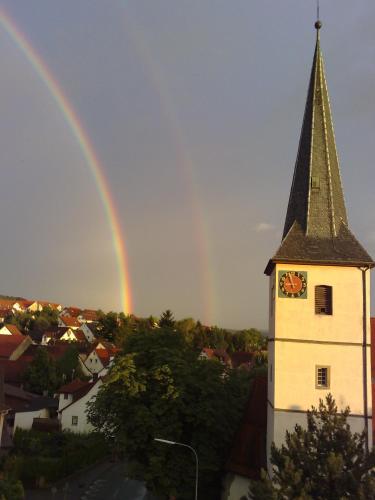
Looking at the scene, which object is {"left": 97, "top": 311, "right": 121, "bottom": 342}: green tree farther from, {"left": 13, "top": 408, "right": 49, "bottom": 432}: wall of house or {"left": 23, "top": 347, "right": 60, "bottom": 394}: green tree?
{"left": 13, "top": 408, "right": 49, "bottom": 432}: wall of house

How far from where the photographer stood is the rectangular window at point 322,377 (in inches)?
799

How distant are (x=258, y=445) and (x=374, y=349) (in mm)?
6860

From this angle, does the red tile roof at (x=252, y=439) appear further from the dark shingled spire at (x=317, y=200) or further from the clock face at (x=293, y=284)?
the dark shingled spire at (x=317, y=200)

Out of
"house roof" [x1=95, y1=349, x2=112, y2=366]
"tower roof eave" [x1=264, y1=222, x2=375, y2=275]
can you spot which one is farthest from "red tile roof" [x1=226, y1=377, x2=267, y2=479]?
"house roof" [x1=95, y1=349, x2=112, y2=366]

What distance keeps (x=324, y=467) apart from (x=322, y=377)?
661 centimetres

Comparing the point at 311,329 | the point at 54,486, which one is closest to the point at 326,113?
the point at 311,329

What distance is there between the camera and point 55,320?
533 ft

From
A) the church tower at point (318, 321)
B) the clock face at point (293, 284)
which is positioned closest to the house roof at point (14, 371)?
the church tower at point (318, 321)

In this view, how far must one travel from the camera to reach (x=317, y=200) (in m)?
23.0

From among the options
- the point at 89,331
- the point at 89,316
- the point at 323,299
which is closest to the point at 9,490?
the point at 323,299

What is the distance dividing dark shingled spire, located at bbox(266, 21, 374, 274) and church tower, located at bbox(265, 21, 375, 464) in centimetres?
4

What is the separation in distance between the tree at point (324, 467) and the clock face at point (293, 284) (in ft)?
20.0

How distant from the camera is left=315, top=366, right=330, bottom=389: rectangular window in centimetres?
2031

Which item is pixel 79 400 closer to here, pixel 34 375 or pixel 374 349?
pixel 34 375
